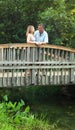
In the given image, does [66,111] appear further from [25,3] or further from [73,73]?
[25,3]

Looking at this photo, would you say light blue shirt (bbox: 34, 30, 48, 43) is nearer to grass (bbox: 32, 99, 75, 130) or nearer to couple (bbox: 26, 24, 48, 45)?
couple (bbox: 26, 24, 48, 45)

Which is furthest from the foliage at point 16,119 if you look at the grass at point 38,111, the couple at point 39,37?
the couple at point 39,37

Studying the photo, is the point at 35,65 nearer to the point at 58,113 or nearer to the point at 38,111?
the point at 38,111

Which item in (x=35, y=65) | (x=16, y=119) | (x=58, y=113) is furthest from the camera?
(x=35, y=65)

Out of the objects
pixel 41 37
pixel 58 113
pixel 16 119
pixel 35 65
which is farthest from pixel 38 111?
pixel 16 119

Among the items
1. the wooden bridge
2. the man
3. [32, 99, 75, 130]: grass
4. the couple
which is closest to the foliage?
[32, 99, 75, 130]: grass

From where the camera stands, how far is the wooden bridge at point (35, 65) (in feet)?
48.2

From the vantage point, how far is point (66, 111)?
15.3 m

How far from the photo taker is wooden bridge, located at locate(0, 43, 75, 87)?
14695mm

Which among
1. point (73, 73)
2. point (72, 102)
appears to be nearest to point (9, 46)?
point (73, 73)

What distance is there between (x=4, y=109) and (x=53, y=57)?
17.9 ft

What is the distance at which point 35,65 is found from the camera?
1522 cm

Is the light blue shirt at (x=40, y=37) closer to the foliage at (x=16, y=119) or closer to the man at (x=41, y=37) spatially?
the man at (x=41, y=37)

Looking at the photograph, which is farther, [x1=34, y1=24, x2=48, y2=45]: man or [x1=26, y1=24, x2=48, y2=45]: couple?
[x1=34, y1=24, x2=48, y2=45]: man
